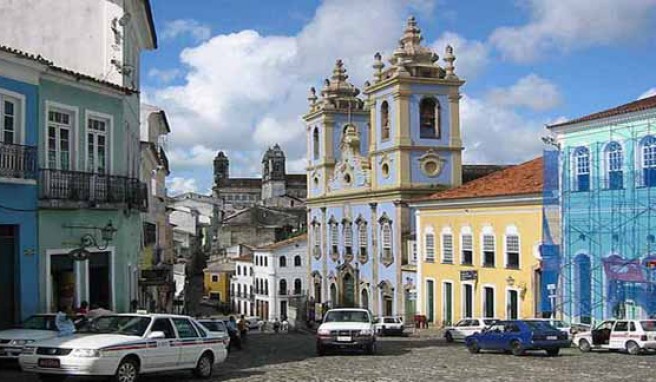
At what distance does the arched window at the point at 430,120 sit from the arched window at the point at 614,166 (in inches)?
816

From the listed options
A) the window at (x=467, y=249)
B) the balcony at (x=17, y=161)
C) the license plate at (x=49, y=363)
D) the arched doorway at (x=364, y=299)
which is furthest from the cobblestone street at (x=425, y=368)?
the arched doorway at (x=364, y=299)

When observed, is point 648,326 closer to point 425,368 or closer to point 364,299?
point 425,368

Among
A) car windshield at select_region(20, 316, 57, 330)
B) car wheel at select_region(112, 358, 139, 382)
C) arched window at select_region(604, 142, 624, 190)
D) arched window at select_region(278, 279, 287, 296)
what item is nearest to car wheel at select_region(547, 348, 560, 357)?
arched window at select_region(604, 142, 624, 190)

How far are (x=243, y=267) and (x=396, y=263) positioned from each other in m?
38.4

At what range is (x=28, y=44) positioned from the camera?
27.1 m

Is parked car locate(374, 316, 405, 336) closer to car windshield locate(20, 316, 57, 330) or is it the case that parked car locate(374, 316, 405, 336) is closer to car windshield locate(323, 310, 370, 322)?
car windshield locate(323, 310, 370, 322)

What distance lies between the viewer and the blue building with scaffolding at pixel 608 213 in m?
33.2

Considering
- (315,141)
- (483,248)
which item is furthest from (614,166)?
(315,141)

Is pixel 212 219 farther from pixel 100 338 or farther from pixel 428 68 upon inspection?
pixel 100 338

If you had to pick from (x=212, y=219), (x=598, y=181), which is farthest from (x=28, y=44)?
(x=212, y=219)

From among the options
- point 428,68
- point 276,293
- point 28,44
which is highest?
point 428,68

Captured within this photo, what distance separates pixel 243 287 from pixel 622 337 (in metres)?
66.0

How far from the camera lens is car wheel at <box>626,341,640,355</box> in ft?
88.7

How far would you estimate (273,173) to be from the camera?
14750 centimetres
